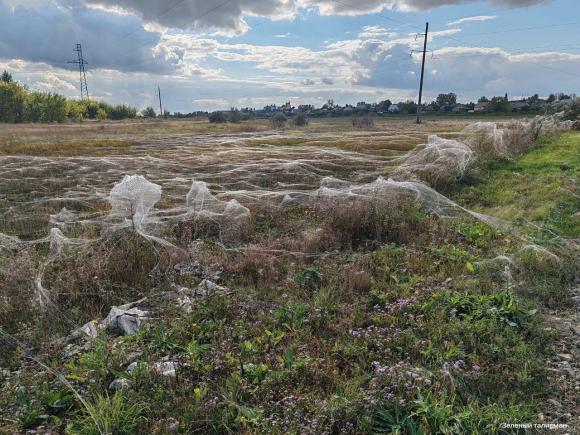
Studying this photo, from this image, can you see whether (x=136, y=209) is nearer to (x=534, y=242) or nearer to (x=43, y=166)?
(x=534, y=242)

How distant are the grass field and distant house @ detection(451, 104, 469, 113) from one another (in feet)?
261

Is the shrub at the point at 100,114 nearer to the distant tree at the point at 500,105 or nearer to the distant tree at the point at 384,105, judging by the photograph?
the distant tree at the point at 384,105

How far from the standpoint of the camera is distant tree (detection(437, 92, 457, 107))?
92.7 metres

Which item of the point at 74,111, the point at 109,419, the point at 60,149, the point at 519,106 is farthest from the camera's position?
the point at 74,111

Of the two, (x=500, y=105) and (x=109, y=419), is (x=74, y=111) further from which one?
(x=109, y=419)

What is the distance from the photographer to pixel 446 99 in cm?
9488

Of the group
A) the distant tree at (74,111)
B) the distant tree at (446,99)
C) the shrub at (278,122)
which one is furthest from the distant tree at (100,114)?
the distant tree at (446,99)

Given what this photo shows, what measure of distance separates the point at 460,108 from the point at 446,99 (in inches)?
375

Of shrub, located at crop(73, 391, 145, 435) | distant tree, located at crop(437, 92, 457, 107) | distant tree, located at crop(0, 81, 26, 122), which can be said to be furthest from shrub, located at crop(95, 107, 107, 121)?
shrub, located at crop(73, 391, 145, 435)

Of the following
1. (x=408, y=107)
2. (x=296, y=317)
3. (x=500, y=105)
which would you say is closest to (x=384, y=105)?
(x=408, y=107)

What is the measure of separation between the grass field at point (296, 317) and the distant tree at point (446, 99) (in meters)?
90.1

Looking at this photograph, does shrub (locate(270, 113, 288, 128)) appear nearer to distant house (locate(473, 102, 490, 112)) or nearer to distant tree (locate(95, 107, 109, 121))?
distant house (locate(473, 102, 490, 112))

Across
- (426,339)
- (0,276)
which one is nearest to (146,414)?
(426,339)

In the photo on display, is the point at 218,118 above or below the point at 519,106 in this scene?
below
